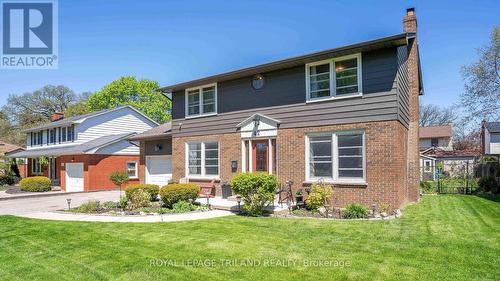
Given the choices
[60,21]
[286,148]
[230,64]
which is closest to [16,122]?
[230,64]

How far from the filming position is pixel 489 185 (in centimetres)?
1673

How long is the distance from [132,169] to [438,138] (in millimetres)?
41014

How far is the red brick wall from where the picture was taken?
72.5 feet

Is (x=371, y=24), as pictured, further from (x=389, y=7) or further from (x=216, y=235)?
(x=216, y=235)

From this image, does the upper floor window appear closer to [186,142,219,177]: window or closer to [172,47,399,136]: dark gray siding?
[172,47,399,136]: dark gray siding

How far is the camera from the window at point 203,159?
14.6 metres

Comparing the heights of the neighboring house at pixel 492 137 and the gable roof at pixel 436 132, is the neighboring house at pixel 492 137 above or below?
below

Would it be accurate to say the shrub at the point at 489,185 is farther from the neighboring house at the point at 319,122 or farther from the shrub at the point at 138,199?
the shrub at the point at 138,199

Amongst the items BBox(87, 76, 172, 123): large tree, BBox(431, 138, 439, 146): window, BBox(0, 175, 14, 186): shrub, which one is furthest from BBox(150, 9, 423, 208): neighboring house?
BBox(431, 138, 439, 146): window

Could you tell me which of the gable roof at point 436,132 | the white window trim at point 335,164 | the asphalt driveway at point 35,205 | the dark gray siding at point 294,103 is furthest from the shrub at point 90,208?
the gable roof at point 436,132

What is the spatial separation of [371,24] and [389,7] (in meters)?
0.98

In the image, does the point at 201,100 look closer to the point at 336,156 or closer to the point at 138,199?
the point at 138,199

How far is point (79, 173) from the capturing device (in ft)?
75.5

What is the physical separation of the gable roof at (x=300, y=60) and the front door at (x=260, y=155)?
3.03 meters
